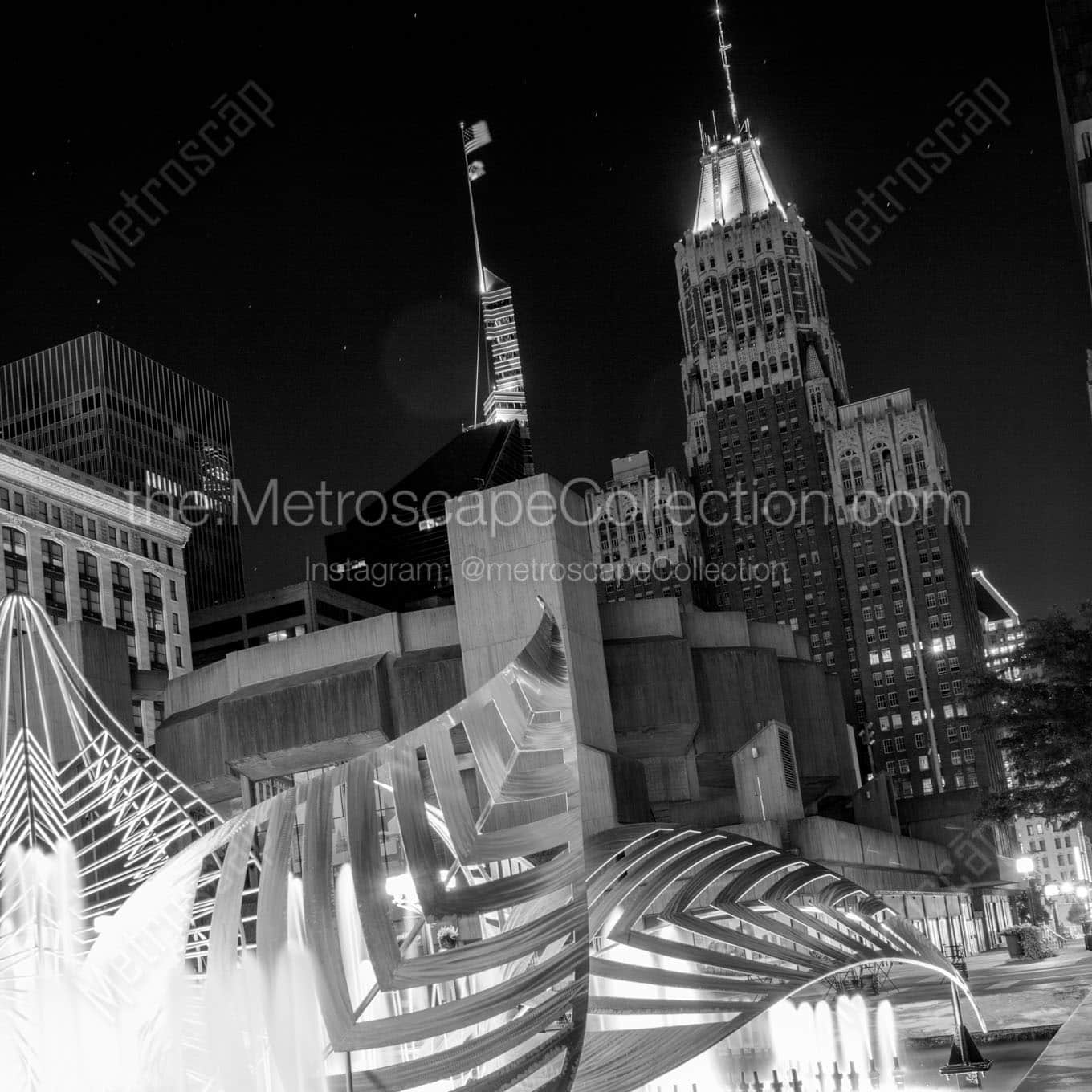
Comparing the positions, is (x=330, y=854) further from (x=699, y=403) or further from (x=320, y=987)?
(x=699, y=403)

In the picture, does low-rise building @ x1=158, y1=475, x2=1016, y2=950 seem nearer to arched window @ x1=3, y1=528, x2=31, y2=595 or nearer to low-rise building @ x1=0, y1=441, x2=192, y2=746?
low-rise building @ x1=0, y1=441, x2=192, y2=746

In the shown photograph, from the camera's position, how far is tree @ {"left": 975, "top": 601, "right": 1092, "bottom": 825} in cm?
3781

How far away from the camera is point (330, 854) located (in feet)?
38.6

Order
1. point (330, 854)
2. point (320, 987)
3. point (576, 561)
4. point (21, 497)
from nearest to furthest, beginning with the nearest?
point (320, 987) < point (330, 854) < point (576, 561) < point (21, 497)

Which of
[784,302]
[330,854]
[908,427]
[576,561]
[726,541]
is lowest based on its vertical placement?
[330,854]

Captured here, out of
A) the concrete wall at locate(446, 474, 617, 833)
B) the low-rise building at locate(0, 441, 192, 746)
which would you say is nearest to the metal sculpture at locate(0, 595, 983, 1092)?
the concrete wall at locate(446, 474, 617, 833)

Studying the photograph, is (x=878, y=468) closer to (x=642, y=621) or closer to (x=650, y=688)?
(x=642, y=621)

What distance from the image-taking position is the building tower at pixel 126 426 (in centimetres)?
14638

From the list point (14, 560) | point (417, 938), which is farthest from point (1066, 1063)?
point (14, 560)

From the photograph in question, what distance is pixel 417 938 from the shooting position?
13.5 meters

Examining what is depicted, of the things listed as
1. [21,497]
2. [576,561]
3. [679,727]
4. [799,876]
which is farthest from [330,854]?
[21,497]

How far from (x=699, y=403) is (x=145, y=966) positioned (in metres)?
174

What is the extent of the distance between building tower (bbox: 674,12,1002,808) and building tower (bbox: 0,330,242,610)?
215ft

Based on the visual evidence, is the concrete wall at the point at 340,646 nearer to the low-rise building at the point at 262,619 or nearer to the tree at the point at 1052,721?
the tree at the point at 1052,721
